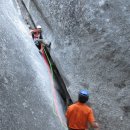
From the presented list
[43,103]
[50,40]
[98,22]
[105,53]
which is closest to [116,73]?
[105,53]

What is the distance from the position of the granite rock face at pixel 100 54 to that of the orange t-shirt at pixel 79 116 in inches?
28.5

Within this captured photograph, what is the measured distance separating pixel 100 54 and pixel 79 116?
1.27 metres

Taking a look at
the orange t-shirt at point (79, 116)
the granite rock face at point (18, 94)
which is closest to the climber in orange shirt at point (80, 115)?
the orange t-shirt at point (79, 116)

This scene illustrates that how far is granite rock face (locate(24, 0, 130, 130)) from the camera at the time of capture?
20.7ft

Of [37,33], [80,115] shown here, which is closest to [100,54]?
[80,115]

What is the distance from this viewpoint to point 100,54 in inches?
256

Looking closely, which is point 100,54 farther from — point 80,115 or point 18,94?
point 18,94

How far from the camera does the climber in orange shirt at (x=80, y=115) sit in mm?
5730

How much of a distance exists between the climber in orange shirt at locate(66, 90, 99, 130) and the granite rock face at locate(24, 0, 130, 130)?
2.37ft

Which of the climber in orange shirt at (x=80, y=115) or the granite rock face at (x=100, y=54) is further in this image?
the granite rock face at (x=100, y=54)

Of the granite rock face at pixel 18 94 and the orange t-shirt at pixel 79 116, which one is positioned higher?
the granite rock face at pixel 18 94

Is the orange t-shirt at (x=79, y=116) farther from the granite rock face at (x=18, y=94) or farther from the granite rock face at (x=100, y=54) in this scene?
the granite rock face at (x=18, y=94)

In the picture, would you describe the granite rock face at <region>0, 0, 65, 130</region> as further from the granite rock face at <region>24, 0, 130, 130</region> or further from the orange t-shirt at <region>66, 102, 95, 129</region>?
the granite rock face at <region>24, 0, 130, 130</region>

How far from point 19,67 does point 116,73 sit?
8.09 ft
